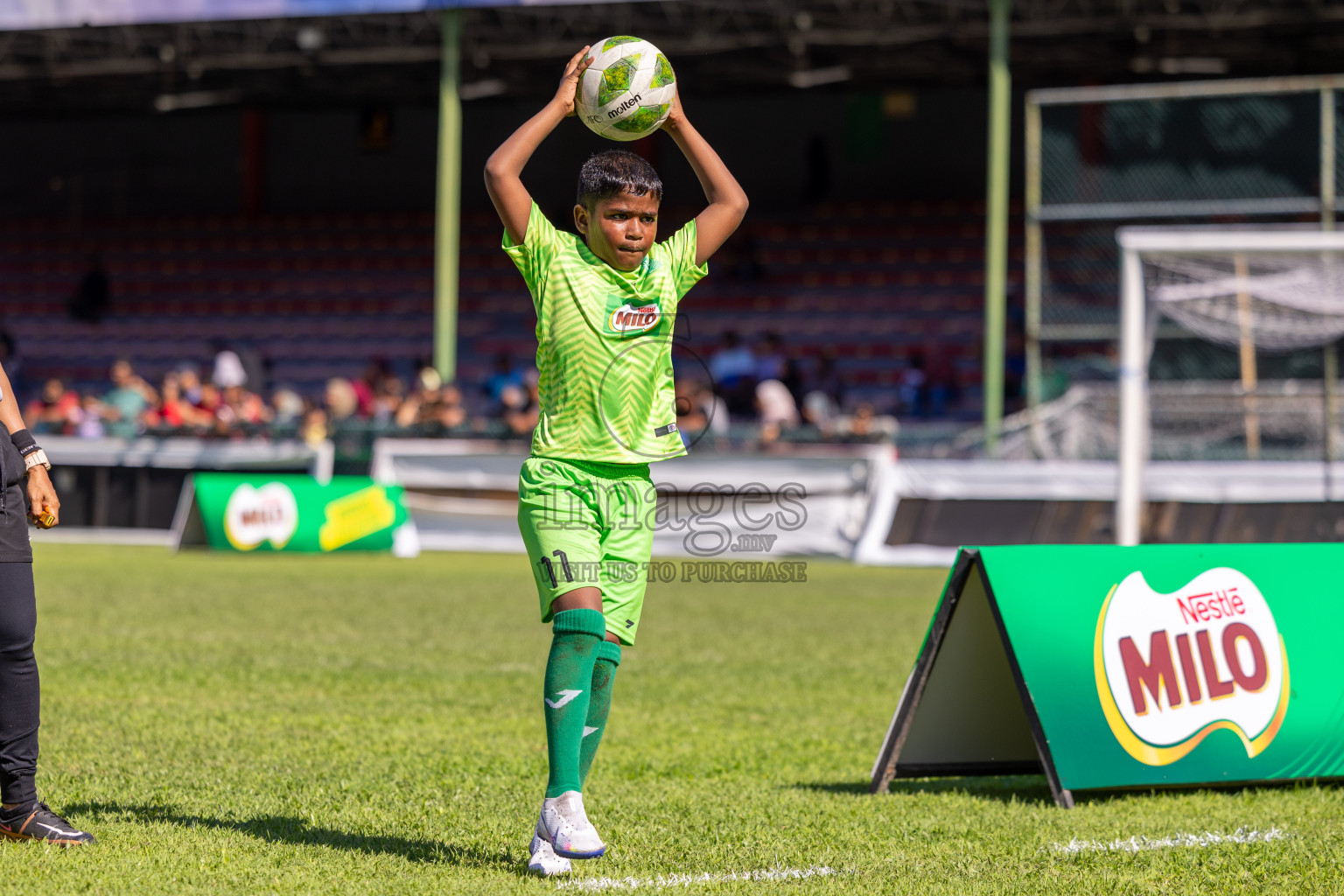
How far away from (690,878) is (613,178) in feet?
6.55

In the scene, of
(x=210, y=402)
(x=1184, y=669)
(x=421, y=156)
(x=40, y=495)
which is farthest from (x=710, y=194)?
(x=421, y=156)

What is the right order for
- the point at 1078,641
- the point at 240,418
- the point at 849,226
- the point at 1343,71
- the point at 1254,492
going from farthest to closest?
the point at 849,226, the point at 1343,71, the point at 240,418, the point at 1254,492, the point at 1078,641

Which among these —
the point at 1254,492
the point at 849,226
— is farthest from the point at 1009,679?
the point at 849,226

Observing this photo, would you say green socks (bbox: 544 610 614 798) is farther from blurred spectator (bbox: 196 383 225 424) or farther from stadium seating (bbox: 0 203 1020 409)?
stadium seating (bbox: 0 203 1020 409)

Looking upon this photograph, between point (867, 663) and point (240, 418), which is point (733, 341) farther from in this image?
point (867, 663)

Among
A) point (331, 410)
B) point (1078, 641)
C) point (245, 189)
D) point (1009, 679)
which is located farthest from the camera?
point (245, 189)

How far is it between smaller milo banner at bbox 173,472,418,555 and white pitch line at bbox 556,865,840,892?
12.8 meters

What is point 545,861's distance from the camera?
4.14 meters

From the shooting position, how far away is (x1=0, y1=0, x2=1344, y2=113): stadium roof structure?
2266 centimetres

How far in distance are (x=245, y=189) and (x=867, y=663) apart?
28850 millimetres

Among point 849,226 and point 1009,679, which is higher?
point 849,226

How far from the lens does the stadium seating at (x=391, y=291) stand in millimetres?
27609

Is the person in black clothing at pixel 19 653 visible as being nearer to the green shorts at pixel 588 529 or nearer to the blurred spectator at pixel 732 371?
the green shorts at pixel 588 529

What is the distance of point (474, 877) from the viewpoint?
162 inches
